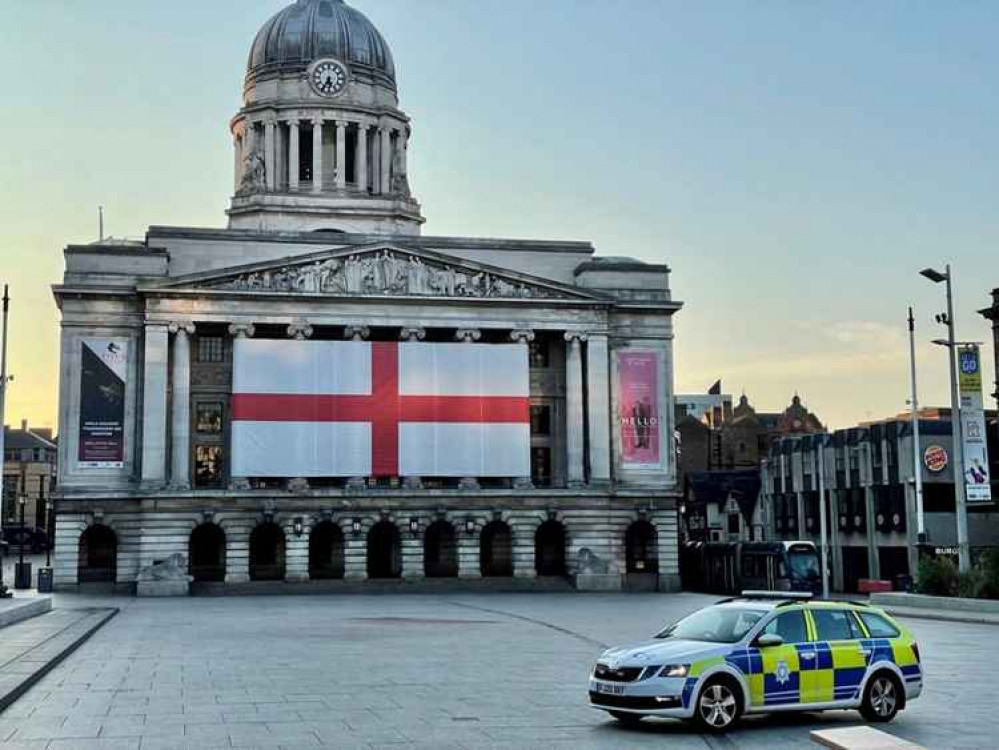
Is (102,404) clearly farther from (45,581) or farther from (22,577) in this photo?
(45,581)

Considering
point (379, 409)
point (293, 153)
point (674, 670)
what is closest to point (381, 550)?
point (379, 409)

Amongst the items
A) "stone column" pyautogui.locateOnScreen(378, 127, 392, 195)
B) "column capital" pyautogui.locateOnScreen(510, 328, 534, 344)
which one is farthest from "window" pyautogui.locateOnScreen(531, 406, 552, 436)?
"stone column" pyautogui.locateOnScreen(378, 127, 392, 195)

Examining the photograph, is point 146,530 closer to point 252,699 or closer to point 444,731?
point 252,699

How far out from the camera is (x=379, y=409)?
82.4 metres

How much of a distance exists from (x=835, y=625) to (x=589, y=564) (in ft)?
205

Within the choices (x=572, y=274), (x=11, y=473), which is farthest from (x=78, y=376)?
(x=11, y=473)

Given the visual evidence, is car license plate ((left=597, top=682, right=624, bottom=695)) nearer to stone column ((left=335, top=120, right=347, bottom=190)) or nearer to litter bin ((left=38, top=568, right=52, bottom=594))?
litter bin ((left=38, top=568, right=52, bottom=594))

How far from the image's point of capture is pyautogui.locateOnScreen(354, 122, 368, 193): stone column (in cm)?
10250

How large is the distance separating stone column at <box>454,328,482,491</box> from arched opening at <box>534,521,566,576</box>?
18.2ft

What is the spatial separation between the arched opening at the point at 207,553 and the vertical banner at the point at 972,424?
45.6 meters

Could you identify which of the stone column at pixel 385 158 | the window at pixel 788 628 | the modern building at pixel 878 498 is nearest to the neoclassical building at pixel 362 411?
the modern building at pixel 878 498

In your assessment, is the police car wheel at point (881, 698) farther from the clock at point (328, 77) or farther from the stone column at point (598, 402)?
the clock at point (328, 77)

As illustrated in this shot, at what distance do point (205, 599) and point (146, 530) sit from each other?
7.41 meters

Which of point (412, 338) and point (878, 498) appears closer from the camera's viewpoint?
point (878, 498)
